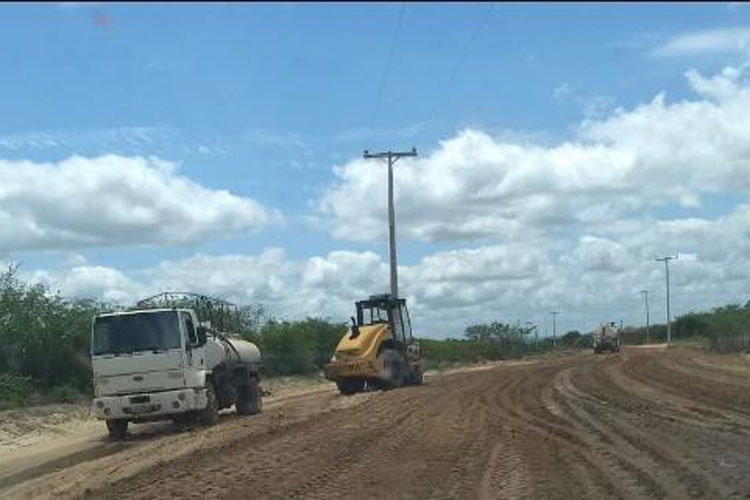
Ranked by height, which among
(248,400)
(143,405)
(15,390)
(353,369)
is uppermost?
(353,369)

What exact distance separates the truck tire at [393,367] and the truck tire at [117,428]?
13.8 m

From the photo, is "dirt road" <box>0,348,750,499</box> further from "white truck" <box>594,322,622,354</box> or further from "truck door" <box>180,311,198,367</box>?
"white truck" <box>594,322,622,354</box>

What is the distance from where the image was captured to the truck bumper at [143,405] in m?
23.4

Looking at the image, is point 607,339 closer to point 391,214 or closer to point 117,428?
point 391,214

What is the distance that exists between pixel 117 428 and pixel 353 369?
42.1 feet

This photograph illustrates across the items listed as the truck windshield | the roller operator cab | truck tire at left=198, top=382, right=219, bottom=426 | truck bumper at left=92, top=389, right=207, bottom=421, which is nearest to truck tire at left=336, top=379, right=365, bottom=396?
the roller operator cab

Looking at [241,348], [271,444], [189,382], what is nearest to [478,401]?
[241,348]

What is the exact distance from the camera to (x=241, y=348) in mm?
29359

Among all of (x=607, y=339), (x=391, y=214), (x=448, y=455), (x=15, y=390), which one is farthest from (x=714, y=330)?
(x=448, y=455)

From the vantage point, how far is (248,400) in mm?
29578

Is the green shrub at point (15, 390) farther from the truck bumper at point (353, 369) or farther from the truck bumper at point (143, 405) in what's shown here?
the truck bumper at point (143, 405)

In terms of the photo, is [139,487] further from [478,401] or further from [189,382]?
[478,401]

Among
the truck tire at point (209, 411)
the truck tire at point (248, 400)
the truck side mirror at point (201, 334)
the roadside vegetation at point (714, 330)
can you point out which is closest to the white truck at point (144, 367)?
the truck side mirror at point (201, 334)

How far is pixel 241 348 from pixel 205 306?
1557 mm
